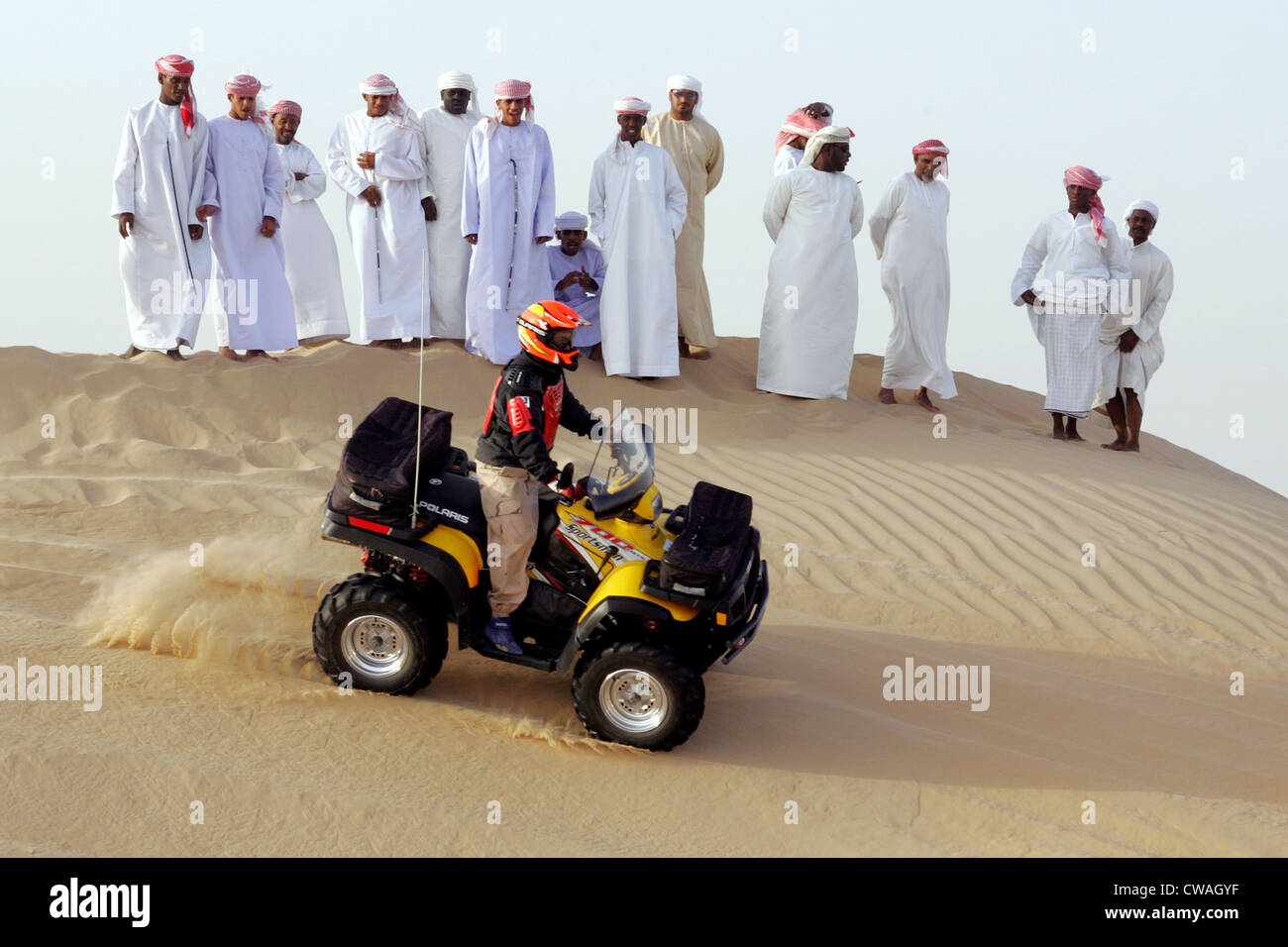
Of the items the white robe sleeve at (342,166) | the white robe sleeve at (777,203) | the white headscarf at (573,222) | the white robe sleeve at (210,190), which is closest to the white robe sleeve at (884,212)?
the white robe sleeve at (777,203)

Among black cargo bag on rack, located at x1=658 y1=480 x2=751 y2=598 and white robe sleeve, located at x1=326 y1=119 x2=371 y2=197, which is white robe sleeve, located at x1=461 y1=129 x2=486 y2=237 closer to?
white robe sleeve, located at x1=326 y1=119 x2=371 y2=197

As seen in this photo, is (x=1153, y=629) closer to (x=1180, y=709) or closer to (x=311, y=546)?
(x=1180, y=709)

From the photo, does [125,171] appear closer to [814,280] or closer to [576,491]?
[814,280]

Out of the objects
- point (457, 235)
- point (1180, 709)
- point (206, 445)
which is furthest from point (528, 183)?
point (1180, 709)

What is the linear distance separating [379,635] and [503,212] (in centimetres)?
730

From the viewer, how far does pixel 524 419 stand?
628 centimetres

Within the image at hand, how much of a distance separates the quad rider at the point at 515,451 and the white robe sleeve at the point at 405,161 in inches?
293

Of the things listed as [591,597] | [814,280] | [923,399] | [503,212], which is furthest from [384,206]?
[591,597]

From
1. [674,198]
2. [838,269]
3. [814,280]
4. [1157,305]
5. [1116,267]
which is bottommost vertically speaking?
[1157,305]

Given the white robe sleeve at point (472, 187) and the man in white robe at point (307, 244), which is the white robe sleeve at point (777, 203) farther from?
the man in white robe at point (307, 244)

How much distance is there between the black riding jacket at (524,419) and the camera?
6.19m

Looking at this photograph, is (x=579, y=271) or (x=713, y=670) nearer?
(x=713, y=670)

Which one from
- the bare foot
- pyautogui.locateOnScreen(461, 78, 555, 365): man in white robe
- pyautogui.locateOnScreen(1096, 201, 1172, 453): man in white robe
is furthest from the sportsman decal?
pyautogui.locateOnScreen(1096, 201, 1172, 453): man in white robe

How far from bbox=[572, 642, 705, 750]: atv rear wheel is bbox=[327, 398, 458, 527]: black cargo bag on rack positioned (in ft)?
3.75
